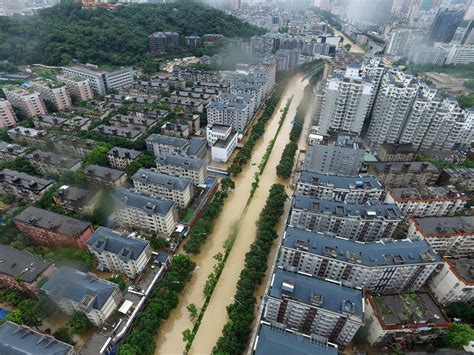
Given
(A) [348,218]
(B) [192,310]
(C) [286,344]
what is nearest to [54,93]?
(B) [192,310]

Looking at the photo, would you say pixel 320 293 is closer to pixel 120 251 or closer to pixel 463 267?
pixel 463 267

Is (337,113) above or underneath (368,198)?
above

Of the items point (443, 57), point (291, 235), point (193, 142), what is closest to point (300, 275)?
point (291, 235)

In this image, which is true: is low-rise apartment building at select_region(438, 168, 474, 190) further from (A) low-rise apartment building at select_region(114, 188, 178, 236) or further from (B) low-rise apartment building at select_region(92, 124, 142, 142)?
(B) low-rise apartment building at select_region(92, 124, 142, 142)

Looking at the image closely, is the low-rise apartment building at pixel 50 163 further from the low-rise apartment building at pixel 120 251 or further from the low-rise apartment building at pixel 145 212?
the low-rise apartment building at pixel 120 251

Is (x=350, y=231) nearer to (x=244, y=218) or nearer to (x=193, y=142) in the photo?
(x=244, y=218)

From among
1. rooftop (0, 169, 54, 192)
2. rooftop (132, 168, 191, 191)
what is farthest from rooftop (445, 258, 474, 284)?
rooftop (0, 169, 54, 192)

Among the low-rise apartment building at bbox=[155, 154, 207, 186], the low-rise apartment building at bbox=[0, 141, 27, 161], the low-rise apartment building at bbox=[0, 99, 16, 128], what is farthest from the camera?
the low-rise apartment building at bbox=[0, 99, 16, 128]
